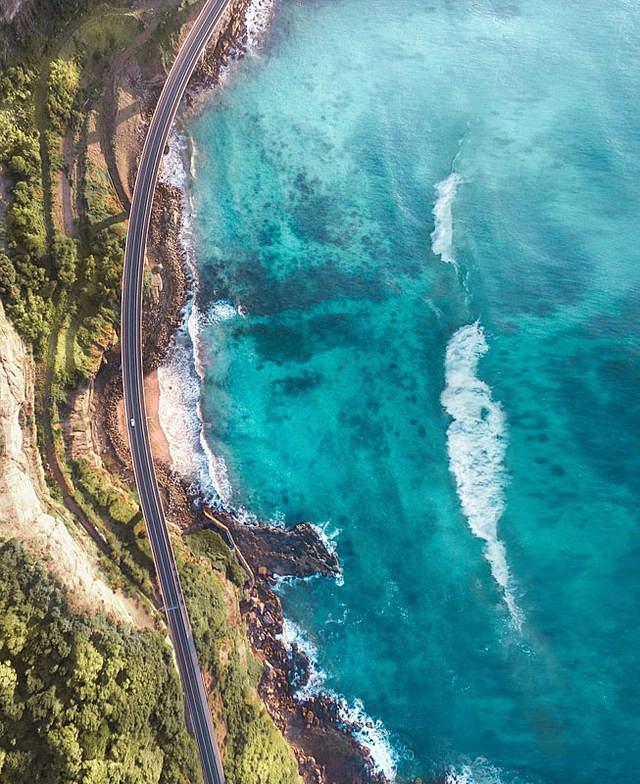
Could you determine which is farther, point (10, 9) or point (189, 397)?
point (189, 397)

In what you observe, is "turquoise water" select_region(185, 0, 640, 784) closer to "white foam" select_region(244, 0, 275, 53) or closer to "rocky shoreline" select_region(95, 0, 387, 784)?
"white foam" select_region(244, 0, 275, 53)

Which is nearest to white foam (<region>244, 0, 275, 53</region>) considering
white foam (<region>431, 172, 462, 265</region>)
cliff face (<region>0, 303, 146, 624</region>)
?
white foam (<region>431, 172, 462, 265</region>)

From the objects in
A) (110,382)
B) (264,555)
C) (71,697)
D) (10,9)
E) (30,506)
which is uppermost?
(10,9)

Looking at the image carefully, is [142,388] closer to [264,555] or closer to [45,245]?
[45,245]

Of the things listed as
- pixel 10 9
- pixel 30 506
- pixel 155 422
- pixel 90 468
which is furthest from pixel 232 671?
pixel 10 9

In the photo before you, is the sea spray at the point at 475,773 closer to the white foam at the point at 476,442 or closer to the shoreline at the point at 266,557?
the shoreline at the point at 266,557

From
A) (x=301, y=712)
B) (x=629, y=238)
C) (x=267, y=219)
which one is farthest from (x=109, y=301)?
(x=629, y=238)

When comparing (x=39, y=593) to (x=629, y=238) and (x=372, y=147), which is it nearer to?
(x=372, y=147)
